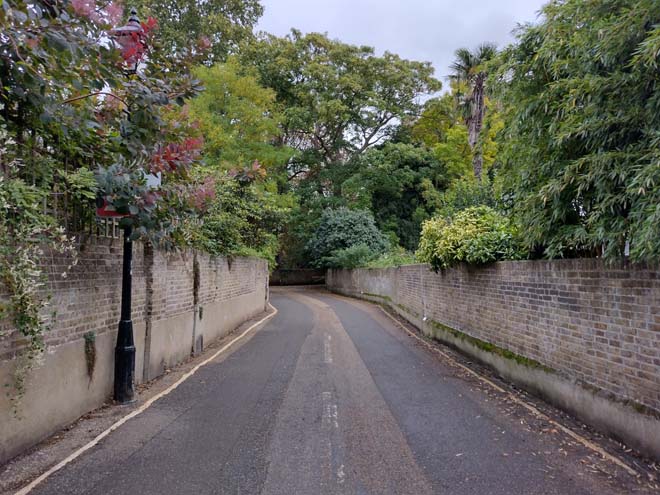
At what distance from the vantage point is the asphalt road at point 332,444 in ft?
13.9

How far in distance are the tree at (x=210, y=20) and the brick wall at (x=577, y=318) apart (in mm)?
22027

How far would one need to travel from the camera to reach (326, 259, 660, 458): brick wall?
5.07 meters

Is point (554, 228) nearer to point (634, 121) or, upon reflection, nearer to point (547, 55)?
point (634, 121)

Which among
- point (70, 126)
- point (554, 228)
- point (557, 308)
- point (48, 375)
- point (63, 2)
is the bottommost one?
point (48, 375)

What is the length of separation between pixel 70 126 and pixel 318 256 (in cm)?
3370

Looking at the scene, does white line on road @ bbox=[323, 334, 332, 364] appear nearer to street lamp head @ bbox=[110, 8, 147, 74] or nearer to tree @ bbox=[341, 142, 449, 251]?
street lamp head @ bbox=[110, 8, 147, 74]

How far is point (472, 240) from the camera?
33.1 ft

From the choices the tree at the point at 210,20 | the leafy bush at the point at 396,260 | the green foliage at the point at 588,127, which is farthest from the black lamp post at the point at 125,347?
the tree at the point at 210,20

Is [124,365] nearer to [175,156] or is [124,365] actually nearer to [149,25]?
[175,156]

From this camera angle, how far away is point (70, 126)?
18.0 feet

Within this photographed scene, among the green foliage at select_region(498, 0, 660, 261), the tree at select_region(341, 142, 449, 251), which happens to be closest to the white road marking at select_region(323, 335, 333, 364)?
the green foliage at select_region(498, 0, 660, 261)

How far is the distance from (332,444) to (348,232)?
31277 millimetres

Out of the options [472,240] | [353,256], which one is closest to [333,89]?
[353,256]

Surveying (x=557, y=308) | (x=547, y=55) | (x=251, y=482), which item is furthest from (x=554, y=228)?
(x=251, y=482)
